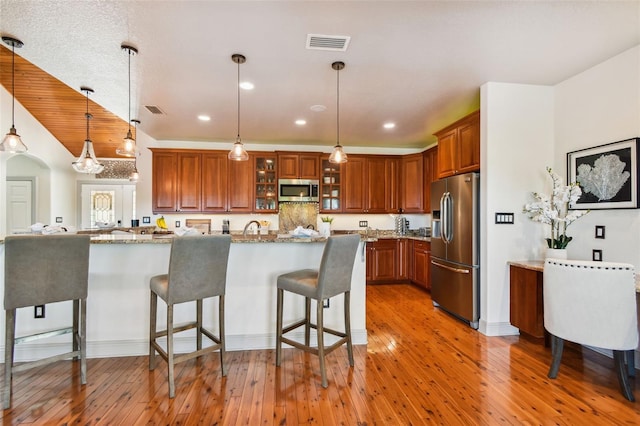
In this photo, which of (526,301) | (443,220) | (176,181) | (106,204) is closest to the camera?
(526,301)

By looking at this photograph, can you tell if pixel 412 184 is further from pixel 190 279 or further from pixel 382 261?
pixel 190 279

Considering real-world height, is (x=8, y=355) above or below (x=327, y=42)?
below

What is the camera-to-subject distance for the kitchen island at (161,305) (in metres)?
2.56

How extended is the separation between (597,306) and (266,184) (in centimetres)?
463

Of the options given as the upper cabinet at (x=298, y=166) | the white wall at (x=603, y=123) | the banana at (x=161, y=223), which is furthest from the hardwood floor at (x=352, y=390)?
the upper cabinet at (x=298, y=166)

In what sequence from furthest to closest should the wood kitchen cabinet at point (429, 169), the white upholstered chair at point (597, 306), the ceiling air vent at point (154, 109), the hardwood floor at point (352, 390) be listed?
the wood kitchen cabinet at point (429, 169), the ceiling air vent at point (154, 109), the white upholstered chair at point (597, 306), the hardwood floor at point (352, 390)

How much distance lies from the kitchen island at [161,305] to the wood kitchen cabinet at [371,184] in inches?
112

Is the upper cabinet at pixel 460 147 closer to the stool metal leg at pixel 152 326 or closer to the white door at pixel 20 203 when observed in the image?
the stool metal leg at pixel 152 326

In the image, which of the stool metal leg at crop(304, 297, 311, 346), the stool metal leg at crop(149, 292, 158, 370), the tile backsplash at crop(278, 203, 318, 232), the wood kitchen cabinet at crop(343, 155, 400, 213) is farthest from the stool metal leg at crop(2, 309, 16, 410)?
the wood kitchen cabinet at crop(343, 155, 400, 213)

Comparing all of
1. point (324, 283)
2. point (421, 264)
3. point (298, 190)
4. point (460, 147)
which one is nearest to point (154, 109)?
point (298, 190)

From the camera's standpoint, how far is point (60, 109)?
5066mm

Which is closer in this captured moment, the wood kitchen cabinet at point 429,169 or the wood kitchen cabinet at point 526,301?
the wood kitchen cabinet at point 526,301

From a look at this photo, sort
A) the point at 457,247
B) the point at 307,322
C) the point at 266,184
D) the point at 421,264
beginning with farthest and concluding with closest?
the point at 266,184
the point at 421,264
the point at 457,247
the point at 307,322

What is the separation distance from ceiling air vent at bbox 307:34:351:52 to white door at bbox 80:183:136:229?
23.0 feet
